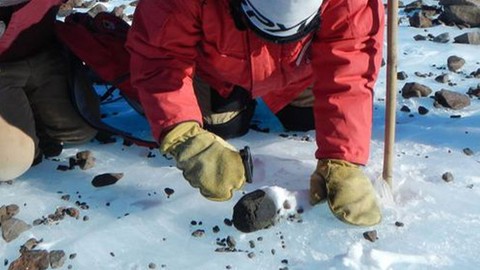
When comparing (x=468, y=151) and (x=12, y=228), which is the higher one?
(x=12, y=228)

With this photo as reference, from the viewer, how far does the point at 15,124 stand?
2.53 m

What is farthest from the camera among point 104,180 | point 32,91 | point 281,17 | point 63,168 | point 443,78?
point 443,78

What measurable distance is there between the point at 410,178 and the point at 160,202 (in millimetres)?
866

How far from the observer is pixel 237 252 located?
6.89 feet

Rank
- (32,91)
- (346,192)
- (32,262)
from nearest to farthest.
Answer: (32,262), (346,192), (32,91)

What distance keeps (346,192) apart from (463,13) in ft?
7.25

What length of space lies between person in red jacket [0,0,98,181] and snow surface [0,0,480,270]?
0.08 m

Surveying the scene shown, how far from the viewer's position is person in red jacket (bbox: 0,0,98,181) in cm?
247

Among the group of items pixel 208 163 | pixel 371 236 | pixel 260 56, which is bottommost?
pixel 371 236

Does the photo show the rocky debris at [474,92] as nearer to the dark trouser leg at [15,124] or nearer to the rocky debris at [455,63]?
the rocky debris at [455,63]

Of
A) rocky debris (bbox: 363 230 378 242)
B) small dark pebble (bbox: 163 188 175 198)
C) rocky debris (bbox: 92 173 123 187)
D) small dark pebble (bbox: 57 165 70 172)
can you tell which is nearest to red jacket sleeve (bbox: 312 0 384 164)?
rocky debris (bbox: 363 230 378 242)

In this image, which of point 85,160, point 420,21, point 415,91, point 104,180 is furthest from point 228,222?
point 420,21

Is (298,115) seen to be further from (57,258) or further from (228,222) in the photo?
(57,258)

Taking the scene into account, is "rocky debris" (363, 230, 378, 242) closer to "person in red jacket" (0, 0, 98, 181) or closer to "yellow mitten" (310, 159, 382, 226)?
"yellow mitten" (310, 159, 382, 226)
